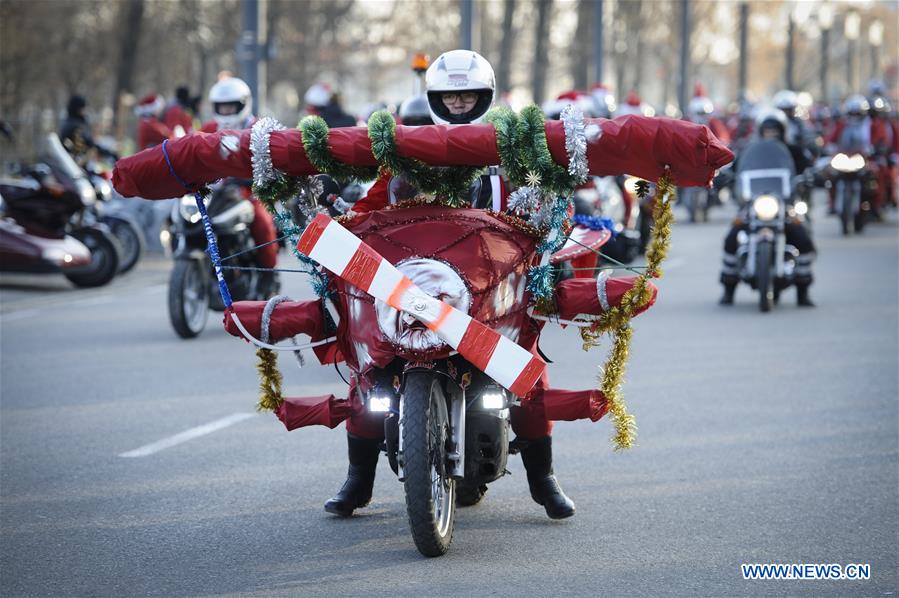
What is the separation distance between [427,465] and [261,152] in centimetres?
133

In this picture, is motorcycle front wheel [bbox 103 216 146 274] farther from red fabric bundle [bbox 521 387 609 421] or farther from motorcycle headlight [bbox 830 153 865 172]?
red fabric bundle [bbox 521 387 609 421]

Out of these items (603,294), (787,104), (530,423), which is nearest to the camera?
(603,294)

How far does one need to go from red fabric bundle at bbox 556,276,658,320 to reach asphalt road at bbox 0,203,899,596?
2.98ft

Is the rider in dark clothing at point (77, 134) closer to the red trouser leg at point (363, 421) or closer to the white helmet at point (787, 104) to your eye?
the white helmet at point (787, 104)

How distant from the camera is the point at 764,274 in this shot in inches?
580

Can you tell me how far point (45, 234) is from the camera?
55.9ft

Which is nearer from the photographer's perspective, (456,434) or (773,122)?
(456,434)

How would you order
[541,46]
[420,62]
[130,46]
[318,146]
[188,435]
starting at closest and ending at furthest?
[318,146]
[188,435]
[420,62]
[130,46]
[541,46]

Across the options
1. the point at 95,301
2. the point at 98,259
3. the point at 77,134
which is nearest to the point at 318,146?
the point at 95,301

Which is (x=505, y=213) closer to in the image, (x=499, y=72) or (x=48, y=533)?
(x=48, y=533)

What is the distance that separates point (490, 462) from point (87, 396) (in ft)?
16.0

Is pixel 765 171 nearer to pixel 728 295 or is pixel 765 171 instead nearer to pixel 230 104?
pixel 728 295

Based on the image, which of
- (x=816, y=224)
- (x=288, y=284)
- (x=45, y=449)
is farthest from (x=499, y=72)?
(x=45, y=449)

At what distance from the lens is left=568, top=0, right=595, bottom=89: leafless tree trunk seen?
180 feet
